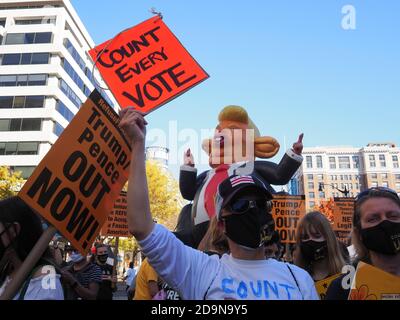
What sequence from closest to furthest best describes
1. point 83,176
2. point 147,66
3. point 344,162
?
point 83,176 < point 147,66 < point 344,162

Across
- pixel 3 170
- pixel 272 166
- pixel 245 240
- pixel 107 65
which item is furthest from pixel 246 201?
pixel 3 170

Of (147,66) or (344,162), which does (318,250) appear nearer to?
(147,66)

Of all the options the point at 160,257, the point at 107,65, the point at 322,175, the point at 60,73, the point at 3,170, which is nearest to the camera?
the point at 160,257

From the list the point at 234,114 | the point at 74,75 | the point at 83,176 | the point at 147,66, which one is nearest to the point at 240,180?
the point at 83,176

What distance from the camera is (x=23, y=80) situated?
40000mm

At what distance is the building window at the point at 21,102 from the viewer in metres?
39.2

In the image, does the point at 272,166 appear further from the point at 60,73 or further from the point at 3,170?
the point at 60,73

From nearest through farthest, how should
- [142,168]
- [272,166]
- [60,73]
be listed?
1. [142,168]
2. [272,166]
3. [60,73]

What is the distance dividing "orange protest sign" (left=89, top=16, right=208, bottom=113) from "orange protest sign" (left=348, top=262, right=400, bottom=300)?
2081 mm

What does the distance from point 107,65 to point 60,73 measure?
3973cm

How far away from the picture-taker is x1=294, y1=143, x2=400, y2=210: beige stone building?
105 meters

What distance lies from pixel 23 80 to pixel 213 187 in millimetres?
40530

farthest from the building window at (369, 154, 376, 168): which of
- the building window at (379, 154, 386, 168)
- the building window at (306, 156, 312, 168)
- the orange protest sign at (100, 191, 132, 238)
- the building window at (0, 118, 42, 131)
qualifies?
the orange protest sign at (100, 191, 132, 238)

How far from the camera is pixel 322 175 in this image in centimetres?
11138
